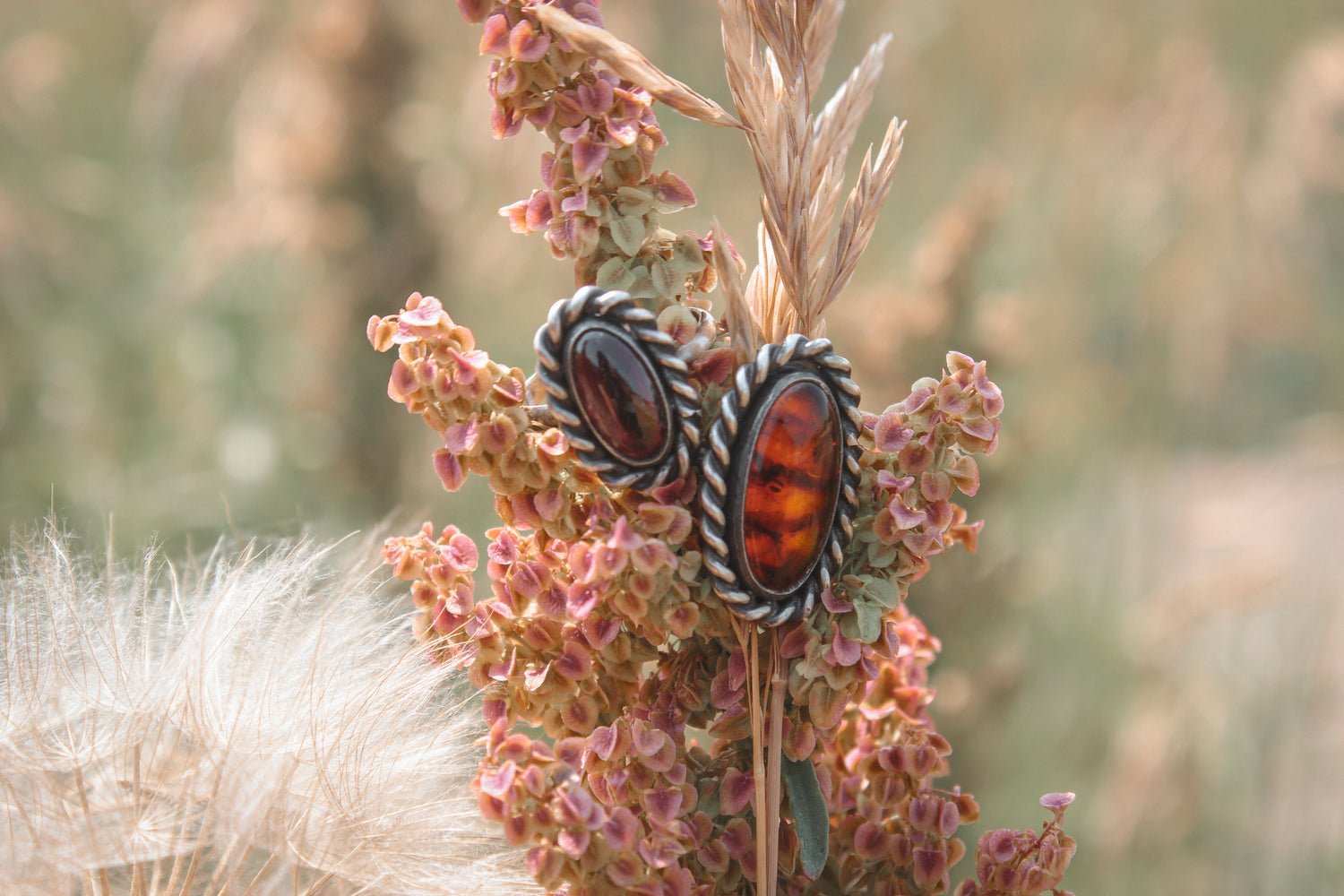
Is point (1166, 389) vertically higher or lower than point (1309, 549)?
higher

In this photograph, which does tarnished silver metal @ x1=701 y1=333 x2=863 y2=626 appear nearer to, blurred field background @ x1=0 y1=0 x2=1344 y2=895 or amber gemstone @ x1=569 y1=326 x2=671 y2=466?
amber gemstone @ x1=569 y1=326 x2=671 y2=466

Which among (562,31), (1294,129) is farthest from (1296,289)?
(562,31)

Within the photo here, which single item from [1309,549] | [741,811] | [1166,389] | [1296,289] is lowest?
[741,811]

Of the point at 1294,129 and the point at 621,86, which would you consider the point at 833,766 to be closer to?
the point at 621,86

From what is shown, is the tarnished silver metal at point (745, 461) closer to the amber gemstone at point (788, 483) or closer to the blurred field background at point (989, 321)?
the amber gemstone at point (788, 483)

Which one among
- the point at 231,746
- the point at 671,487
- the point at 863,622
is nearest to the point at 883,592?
the point at 863,622

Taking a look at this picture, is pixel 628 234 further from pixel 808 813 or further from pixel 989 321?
pixel 989 321
